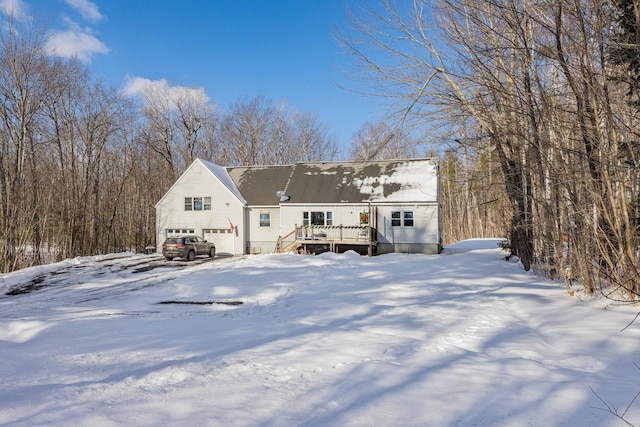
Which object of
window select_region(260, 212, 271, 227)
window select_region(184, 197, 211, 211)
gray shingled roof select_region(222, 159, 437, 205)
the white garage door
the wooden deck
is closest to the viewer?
the wooden deck

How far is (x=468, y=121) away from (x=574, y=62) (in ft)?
12.5

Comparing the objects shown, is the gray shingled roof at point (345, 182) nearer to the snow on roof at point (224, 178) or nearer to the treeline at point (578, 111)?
the snow on roof at point (224, 178)

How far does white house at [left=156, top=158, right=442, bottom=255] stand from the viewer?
22.9 meters

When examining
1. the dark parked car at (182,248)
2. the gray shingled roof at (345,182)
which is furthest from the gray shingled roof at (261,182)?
the dark parked car at (182,248)

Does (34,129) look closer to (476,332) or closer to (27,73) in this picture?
(27,73)

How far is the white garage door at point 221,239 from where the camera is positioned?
25156 mm

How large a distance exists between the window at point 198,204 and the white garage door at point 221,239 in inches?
61.6

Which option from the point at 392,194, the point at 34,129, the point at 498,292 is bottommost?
the point at 498,292

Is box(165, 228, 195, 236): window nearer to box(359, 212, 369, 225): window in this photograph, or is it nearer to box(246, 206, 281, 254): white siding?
box(246, 206, 281, 254): white siding

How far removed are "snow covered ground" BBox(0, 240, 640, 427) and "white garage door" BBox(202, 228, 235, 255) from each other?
1394 cm

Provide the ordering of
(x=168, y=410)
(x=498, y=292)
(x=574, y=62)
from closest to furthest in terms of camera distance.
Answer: (x=168, y=410)
(x=574, y=62)
(x=498, y=292)

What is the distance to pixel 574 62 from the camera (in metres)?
7.70

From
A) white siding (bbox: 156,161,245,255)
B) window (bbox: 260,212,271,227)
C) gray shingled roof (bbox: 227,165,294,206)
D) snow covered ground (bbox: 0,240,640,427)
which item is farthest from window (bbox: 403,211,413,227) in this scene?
snow covered ground (bbox: 0,240,640,427)

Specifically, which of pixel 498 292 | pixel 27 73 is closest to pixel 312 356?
pixel 498 292
